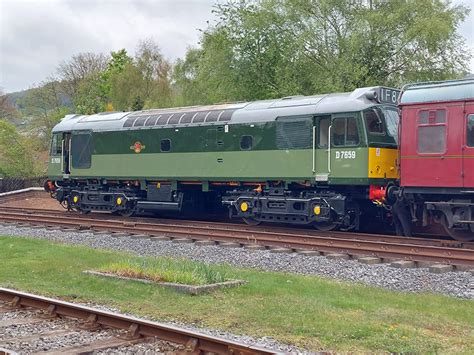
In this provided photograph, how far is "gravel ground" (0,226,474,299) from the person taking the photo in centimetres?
1166

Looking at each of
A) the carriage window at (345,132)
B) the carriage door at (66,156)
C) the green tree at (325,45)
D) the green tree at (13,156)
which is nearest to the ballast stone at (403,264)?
the carriage window at (345,132)

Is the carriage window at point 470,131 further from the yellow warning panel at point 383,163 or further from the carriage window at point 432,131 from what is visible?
the yellow warning panel at point 383,163

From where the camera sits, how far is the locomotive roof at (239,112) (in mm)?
19000

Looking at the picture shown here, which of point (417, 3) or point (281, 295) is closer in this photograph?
point (281, 295)

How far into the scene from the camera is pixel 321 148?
19.4 m

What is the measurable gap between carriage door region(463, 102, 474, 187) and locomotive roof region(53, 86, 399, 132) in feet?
9.75

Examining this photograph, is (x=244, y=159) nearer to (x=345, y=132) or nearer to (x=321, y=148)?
(x=321, y=148)

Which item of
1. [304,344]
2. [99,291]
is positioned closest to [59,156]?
[99,291]

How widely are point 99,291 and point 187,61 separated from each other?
140ft

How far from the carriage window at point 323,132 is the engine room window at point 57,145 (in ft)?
41.8

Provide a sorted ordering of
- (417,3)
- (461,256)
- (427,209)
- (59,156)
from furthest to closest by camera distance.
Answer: (417,3) < (59,156) < (427,209) < (461,256)

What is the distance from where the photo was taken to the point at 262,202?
20844mm

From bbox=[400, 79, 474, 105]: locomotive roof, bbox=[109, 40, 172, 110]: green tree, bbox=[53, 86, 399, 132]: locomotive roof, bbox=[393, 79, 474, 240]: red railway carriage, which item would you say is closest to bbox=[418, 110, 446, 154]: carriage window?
bbox=[393, 79, 474, 240]: red railway carriage

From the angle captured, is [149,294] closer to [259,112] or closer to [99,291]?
[99,291]
